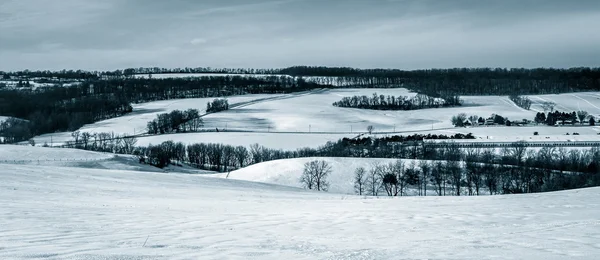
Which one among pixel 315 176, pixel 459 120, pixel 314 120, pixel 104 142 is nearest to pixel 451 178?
pixel 315 176

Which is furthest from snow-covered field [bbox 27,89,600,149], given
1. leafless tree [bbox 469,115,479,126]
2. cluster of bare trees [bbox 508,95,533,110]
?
leafless tree [bbox 469,115,479,126]

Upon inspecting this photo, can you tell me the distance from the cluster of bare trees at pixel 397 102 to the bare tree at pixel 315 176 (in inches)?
3891

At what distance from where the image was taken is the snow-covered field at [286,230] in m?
7.69

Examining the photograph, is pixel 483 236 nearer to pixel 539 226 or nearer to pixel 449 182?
pixel 539 226

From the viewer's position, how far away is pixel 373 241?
908 cm

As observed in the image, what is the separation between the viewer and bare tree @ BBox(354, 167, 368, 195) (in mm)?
51797

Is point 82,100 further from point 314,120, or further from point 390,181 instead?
point 390,181

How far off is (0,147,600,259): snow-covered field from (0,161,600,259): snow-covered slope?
21 millimetres

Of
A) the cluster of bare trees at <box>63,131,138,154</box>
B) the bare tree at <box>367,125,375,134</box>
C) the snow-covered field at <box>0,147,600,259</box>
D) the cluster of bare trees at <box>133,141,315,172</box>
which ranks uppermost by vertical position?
the snow-covered field at <box>0,147,600,259</box>

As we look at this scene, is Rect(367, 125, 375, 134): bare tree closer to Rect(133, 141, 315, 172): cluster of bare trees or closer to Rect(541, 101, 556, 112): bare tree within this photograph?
Rect(133, 141, 315, 172): cluster of bare trees

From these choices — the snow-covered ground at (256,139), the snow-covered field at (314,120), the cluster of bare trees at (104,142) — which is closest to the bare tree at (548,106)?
the snow-covered field at (314,120)

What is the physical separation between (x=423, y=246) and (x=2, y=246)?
23.8 ft

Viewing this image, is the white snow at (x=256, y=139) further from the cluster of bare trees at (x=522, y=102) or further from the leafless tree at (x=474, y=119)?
the cluster of bare trees at (x=522, y=102)

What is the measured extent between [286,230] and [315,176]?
1653 inches
